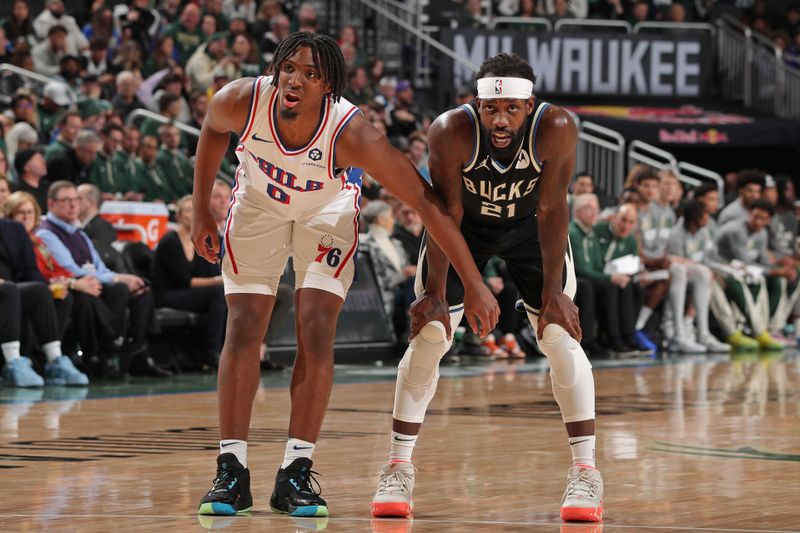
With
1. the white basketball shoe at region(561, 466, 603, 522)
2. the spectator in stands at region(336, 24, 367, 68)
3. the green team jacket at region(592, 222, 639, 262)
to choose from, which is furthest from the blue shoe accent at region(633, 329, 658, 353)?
the white basketball shoe at region(561, 466, 603, 522)

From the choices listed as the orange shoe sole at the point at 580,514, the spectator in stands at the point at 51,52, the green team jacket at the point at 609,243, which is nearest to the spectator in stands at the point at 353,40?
the spectator in stands at the point at 51,52

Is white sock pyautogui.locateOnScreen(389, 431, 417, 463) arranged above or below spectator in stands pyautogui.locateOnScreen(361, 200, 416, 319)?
below

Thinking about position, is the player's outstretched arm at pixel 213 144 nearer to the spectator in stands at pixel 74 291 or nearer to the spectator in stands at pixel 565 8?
the spectator in stands at pixel 74 291

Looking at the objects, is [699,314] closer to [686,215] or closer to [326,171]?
[686,215]

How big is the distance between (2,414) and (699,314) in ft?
27.2

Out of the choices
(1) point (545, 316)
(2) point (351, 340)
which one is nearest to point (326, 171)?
(1) point (545, 316)

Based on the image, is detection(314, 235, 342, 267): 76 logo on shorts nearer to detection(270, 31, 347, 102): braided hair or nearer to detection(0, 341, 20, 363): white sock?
detection(270, 31, 347, 102): braided hair

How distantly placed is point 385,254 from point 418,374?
718 cm

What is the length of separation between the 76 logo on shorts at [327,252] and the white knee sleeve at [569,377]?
29.2 inches

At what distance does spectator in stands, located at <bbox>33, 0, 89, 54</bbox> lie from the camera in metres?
14.8

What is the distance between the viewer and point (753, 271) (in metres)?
14.6

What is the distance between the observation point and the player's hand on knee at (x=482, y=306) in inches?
173

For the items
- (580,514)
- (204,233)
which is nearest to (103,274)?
(204,233)

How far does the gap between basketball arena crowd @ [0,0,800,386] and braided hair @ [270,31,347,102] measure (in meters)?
4.97
